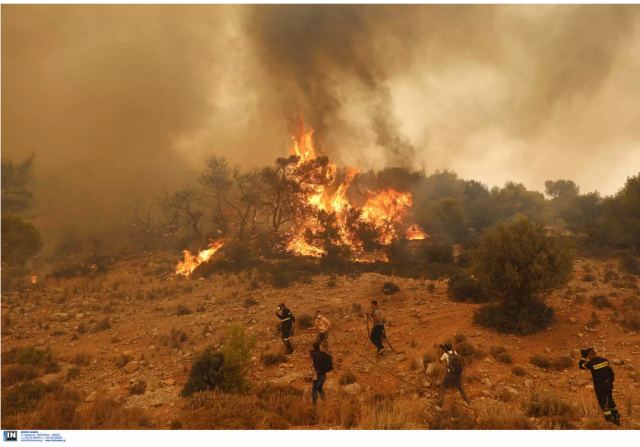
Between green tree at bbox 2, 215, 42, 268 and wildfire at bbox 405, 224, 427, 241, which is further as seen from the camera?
wildfire at bbox 405, 224, 427, 241

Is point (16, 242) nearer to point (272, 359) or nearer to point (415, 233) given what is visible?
point (272, 359)

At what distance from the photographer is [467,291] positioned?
18.5 m

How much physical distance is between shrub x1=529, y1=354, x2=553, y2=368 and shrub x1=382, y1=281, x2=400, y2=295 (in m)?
8.51

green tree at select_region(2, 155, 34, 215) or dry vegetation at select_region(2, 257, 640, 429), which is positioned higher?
green tree at select_region(2, 155, 34, 215)

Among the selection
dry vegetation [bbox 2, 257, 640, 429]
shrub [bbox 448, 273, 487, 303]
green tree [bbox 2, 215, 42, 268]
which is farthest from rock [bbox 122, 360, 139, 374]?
green tree [bbox 2, 215, 42, 268]

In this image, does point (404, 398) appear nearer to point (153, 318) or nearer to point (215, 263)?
point (153, 318)

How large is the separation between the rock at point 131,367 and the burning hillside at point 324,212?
49.1 ft

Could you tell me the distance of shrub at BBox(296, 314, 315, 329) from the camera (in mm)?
16531

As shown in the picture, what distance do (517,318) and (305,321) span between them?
8.72 m

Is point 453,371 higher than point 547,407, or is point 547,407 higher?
point 453,371

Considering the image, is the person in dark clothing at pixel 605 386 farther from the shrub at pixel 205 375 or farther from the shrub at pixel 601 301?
the shrub at pixel 601 301

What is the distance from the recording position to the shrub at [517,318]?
14359mm

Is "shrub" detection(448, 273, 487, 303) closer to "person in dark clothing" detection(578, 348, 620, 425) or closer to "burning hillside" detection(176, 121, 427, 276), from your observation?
"person in dark clothing" detection(578, 348, 620, 425)

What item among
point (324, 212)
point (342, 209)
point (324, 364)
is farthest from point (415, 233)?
point (324, 364)
